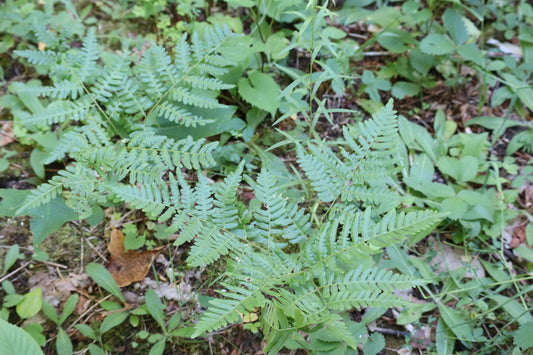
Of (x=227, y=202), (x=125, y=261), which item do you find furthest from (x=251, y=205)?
(x=125, y=261)

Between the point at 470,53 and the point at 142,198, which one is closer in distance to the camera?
the point at 142,198

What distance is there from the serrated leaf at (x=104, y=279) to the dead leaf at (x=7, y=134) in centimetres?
115

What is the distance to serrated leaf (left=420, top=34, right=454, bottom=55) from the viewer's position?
2.97m

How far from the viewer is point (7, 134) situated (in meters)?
2.73

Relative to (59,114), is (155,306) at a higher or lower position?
lower

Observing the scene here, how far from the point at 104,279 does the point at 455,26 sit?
10.2 ft

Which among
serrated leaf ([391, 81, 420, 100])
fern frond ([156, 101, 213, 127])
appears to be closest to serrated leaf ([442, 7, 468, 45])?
serrated leaf ([391, 81, 420, 100])

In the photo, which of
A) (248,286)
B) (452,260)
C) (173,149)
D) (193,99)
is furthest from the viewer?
(452,260)

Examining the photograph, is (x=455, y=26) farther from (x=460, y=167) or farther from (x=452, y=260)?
(x=452, y=260)

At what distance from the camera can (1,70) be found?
295cm

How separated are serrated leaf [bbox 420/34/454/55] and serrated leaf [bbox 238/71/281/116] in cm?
124

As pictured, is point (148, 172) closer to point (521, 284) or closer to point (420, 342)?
point (420, 342)

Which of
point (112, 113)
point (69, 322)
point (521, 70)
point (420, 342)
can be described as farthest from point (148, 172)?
point (521, 70)

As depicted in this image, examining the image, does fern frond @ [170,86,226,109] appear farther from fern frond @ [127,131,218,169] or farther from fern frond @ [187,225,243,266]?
fern frond @ [187,225,243,266]
